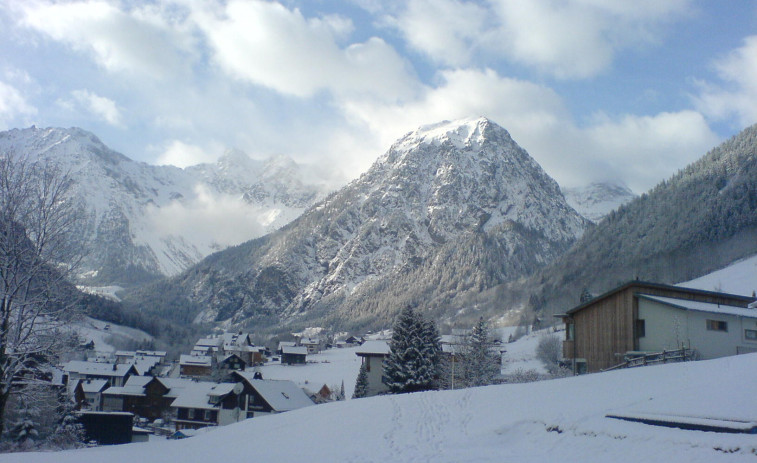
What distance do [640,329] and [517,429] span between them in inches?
602

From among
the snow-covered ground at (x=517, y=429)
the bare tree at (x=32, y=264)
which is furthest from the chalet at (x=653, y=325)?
the bare tree at (x=32, y=264)

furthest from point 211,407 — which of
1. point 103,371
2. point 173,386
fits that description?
point 103,371

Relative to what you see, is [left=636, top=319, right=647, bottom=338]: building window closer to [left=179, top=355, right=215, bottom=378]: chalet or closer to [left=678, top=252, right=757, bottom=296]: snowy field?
[left=678, top=252, right=757, bottom=296]: snowy field

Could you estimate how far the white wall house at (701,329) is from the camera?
28.0m

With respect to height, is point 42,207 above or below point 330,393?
above

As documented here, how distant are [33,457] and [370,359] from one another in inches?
1607

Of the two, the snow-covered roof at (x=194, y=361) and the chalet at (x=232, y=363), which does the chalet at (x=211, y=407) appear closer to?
the chalet at (x=232, y=363)

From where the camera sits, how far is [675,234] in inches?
5546

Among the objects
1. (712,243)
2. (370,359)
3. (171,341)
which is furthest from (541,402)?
(171,341)

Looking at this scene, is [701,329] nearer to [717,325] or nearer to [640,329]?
[717,325]

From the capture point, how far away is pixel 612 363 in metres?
31.7

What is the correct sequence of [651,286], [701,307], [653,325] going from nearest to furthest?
1. [701,307]
2. [653,325]
3. [651,286]

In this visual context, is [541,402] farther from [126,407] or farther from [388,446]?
[126,407]

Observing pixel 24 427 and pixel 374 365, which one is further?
pixel 374 365
